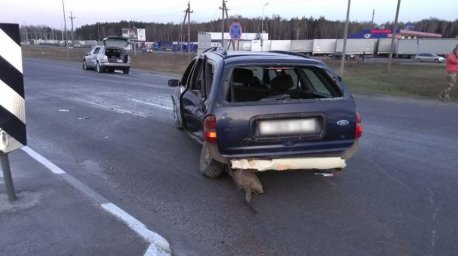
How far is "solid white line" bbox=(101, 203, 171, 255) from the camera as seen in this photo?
3.16 meters

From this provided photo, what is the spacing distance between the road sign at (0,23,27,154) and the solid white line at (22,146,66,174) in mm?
1096

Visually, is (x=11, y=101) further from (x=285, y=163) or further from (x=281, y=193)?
(x=281, y=193)

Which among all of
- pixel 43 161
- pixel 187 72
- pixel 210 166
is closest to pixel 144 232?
pixel 210 166

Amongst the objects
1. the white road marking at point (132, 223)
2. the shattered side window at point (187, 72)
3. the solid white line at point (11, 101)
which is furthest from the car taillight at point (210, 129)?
the shattered side window at point (187, 72)

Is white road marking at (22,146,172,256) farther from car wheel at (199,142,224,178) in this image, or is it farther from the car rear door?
the car rear door

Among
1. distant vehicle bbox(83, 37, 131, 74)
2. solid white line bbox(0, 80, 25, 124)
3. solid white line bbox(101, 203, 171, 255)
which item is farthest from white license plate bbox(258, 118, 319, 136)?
distant vehicle bbox(83, 37, 131, 74)

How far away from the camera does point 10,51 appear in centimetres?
386

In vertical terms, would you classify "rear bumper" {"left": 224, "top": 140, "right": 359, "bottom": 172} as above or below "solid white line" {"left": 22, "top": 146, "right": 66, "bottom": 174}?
above

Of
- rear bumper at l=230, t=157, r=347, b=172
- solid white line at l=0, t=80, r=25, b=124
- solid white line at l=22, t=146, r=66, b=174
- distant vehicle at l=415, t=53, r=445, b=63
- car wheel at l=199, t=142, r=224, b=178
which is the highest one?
solid white line at l=0, t=80, r=25, b=124

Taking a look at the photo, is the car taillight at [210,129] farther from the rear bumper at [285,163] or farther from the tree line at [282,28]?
the tree line at [282,28]

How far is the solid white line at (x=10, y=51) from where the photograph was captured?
3.81 metres

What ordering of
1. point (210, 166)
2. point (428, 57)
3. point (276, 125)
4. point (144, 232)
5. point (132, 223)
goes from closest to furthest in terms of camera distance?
point (144, 232) → point (132, 223) → point (276, 125) → point (210, 166) → point (428, 57)

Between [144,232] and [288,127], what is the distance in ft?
6.06

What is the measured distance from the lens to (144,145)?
651 centimetres
